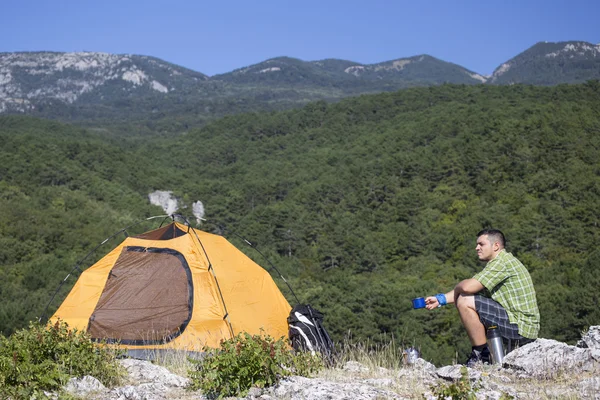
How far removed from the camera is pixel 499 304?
5.06m

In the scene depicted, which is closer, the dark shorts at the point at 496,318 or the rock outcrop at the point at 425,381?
the rock outcrop at the point at 425,381

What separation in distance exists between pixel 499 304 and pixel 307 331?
233 cm

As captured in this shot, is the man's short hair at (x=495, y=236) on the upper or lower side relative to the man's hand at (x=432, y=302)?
upper

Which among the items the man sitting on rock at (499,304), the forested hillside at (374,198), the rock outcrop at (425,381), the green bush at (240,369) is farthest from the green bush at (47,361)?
the forested hillside at (374,198)

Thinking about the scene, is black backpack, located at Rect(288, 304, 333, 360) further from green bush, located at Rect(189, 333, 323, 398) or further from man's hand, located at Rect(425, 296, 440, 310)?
green bush, located at Rect(189, 333, 323, 398)

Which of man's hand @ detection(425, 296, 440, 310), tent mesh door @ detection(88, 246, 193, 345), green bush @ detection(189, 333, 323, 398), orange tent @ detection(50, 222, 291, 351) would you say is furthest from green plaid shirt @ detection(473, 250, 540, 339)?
tent mesh door @ detection(88, 246, 193, 345)

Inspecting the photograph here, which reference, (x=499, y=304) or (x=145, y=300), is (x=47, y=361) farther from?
(x=499, y=304)

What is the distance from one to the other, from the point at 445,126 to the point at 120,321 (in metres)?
96.0

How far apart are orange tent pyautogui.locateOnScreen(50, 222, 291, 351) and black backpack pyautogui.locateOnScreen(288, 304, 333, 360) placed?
396 mm

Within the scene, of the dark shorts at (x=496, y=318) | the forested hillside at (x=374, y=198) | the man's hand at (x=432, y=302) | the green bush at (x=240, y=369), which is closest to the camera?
the green bush at (x=240, y=369)

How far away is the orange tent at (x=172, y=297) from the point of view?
700 cm

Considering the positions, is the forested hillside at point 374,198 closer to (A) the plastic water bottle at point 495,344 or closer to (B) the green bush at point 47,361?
(A) the plastic water bottle at point 495,344

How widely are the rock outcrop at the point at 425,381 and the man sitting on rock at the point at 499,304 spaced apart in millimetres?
407

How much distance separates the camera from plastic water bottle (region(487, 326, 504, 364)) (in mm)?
4707
